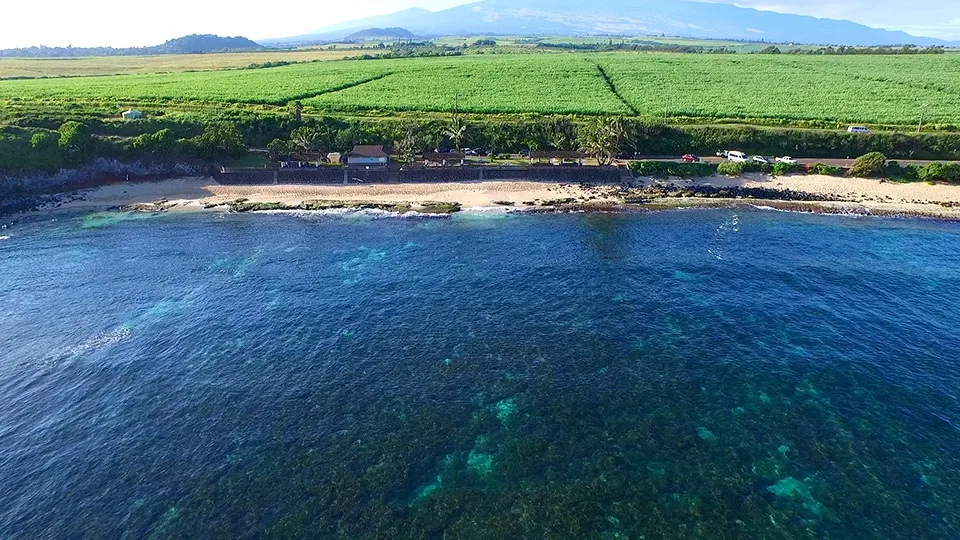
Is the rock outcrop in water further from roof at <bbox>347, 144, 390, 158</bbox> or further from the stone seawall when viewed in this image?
roof at <bbox>347, 144, 390, 158</bbox>

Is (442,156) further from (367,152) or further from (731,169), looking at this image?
(731,169)

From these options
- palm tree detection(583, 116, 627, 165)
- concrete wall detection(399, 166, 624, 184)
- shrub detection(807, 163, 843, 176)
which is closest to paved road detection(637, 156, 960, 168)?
shrub detection(807, 163, 843, 176)

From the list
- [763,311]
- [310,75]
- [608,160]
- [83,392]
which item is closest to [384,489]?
[83,392]

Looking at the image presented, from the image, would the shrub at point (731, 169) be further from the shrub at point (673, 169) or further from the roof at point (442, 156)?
the roof at point (442, 156)

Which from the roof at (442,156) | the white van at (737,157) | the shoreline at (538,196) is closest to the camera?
the shoreline at (538,196)

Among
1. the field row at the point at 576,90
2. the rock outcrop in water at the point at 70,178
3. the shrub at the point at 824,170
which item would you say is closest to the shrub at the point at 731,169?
the shrub at the point at 824,170
